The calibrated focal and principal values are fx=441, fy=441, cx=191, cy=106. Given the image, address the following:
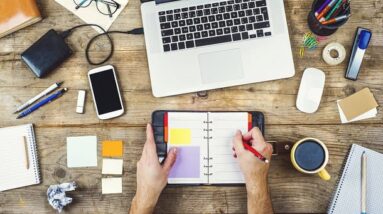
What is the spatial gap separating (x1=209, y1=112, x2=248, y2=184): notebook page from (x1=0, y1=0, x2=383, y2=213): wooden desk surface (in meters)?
0.04

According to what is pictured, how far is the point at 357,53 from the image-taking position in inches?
50.2

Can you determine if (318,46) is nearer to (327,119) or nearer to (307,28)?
(307,28)

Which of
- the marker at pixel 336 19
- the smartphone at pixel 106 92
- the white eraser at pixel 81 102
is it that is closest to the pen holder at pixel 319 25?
the marker at pixel 336 19

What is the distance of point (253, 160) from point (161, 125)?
0.28m

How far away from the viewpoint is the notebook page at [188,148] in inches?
49.6

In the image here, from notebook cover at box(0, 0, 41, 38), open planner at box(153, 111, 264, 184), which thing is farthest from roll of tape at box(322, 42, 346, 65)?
notebook cover at box(0, 0, 41, 38)

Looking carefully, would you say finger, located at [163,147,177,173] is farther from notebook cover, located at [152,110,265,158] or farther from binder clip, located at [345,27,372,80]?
binder clip, located at [345,27,372,80]

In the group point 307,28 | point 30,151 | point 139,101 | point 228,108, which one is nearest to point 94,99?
point 139,101

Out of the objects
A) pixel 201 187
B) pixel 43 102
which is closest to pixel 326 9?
pixel 201 187

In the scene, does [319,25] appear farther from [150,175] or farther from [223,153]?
[150,175]

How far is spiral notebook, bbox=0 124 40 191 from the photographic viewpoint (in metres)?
1.27

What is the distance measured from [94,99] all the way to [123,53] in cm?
16

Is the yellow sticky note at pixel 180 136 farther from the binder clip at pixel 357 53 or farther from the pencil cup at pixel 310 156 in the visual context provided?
the binder clip at pixel 357 53

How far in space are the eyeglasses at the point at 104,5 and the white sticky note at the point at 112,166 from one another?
43 centimetres
